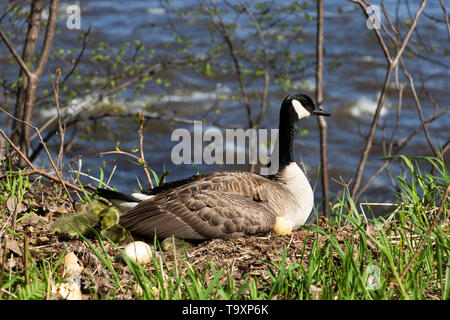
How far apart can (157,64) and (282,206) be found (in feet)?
17.3

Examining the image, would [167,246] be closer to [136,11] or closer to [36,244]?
[36,244]

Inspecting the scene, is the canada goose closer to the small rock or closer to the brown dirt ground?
the brown dirt ground

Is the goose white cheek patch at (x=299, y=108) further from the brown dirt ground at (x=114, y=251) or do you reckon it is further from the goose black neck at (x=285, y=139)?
the brown dirt ground at (x=114, y=251)

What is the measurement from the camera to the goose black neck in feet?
20.4

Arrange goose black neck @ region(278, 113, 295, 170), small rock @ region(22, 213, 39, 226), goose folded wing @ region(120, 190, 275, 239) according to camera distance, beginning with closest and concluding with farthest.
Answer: goose folded wing @ region(120, 190, 275, 239)
small rock @ region(22, 213, 39, 226)
goose black neck @ region(278, 113, 295, 170)

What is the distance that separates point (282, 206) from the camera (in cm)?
551

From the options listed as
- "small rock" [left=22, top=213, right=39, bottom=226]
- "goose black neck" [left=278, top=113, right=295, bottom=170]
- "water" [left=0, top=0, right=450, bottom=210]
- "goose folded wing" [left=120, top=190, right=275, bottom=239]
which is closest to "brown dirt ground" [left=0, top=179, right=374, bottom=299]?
"small rock" [left=22, top=213, right=39, bottom=226]

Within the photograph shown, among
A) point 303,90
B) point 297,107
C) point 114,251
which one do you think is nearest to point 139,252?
point 114,251

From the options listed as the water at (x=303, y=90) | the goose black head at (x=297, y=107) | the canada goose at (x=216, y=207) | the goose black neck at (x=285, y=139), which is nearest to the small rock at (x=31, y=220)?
the canada goose at (x=216, y=207)

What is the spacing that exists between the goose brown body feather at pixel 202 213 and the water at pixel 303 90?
6.24 m

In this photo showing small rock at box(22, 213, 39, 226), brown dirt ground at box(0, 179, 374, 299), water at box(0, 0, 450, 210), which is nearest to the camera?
brown dirt ground at box(0, 179, 374, 299)

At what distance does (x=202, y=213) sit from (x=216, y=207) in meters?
0.13
